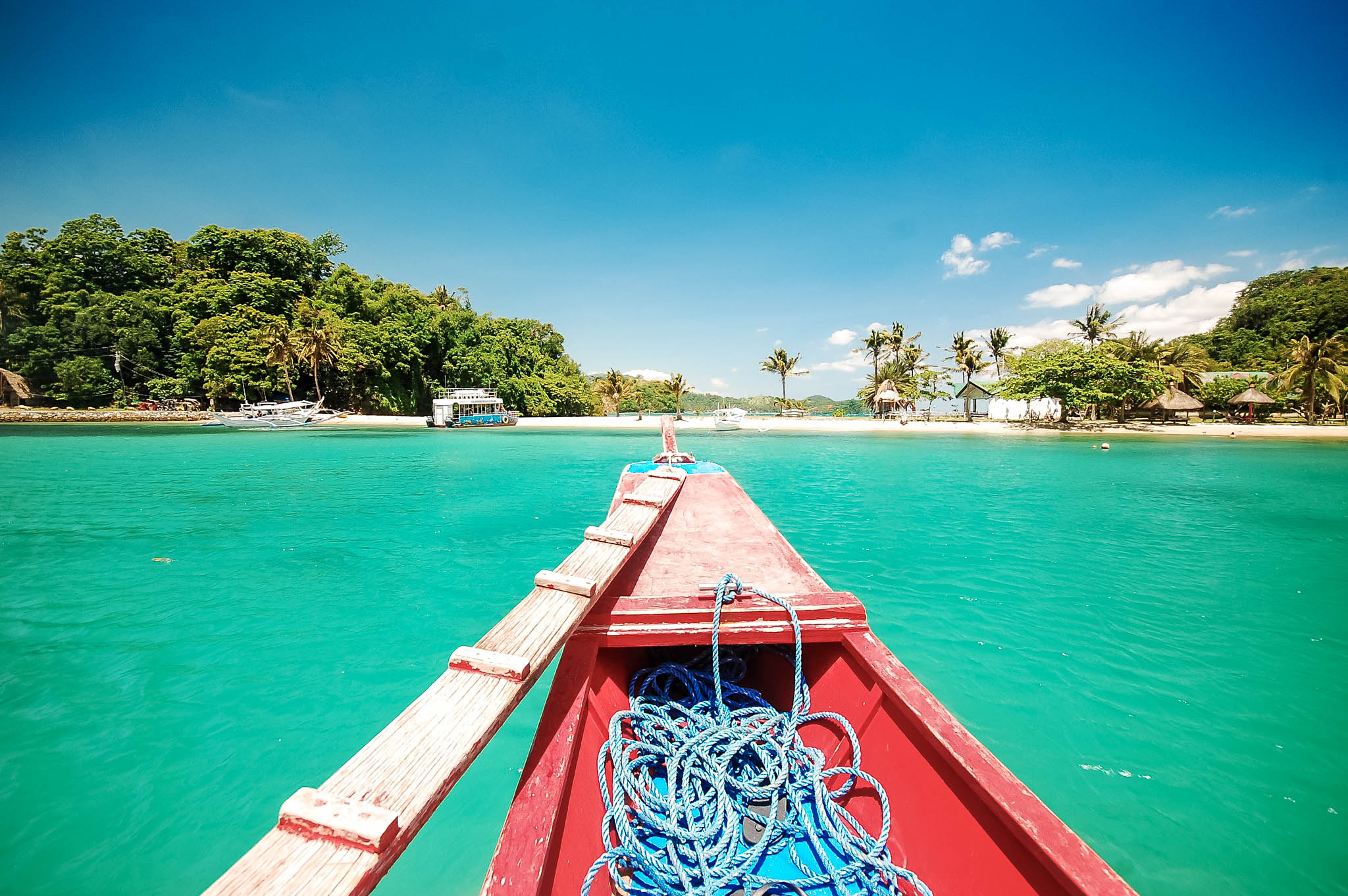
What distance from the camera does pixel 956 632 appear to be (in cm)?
562

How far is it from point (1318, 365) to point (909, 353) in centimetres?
2608

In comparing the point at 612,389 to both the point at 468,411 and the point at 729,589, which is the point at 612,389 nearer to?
the point at 468,411

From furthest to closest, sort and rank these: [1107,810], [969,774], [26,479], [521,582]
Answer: [26,479], [521,582], [1107,810], [969,774]

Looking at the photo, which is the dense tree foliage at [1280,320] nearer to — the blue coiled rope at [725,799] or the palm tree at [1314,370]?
the palm tree at [1314,370]

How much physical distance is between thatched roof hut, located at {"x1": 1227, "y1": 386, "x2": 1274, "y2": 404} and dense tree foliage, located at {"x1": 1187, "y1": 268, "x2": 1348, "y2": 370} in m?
5.01

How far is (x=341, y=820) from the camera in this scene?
120 cm

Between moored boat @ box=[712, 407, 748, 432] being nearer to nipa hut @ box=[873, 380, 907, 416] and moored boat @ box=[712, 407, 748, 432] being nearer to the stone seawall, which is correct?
nipa hut @ box=[873, 380, 907, 416]

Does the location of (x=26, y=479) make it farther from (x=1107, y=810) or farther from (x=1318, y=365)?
(x=1318, y=365)

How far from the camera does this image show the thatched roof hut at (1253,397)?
118ft

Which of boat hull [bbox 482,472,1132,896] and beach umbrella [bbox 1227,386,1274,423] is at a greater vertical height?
beach umbrella [bbox 1227,386,1274,423]

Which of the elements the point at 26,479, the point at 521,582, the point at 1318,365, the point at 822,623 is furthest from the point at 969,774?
the point at 1318,365

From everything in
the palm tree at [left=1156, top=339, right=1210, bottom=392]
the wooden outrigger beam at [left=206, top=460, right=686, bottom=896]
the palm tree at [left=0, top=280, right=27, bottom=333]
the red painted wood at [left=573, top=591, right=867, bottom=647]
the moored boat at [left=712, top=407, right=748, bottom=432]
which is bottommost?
the red painted wood at [left=573, top=591, right=867, bottom=647]

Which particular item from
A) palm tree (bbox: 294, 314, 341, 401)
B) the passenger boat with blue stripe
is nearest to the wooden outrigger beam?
the passenger boat with blue stripe

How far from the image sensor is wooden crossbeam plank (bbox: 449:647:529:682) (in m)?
1.74
